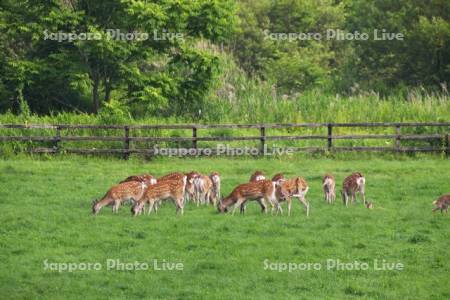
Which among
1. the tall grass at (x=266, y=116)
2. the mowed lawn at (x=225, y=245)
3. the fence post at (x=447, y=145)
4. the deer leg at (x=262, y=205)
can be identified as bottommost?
the mowed lawn at (x=225, y=245)

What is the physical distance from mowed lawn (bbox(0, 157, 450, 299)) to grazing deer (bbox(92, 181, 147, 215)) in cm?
28

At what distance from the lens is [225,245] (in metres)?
21.4

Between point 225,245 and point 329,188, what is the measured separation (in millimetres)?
5346

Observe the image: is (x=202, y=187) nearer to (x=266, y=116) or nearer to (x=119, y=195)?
(x=119, y=195)

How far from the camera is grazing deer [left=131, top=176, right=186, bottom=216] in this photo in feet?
79.9

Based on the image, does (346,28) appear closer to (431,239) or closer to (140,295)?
(431,239)

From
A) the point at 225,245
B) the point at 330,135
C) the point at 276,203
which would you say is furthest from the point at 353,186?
the point at 330,135

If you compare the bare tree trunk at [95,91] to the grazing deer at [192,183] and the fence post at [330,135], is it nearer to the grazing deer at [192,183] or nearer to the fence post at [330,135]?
the fence post at [330,135]

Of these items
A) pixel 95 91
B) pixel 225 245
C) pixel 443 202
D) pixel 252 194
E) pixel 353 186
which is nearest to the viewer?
pixel 225 245

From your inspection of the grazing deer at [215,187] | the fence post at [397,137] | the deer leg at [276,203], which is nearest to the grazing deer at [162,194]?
the grazing deer at [215,187]

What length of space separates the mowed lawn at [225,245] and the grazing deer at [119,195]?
10.9 inches

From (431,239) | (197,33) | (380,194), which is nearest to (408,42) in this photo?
(197,33)

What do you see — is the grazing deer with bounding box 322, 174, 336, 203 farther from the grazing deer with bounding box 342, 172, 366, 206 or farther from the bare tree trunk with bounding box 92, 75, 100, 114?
the bare tree trunk with bounding box 92, 75, 100, 114

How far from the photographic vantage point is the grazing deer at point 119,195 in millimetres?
24562
